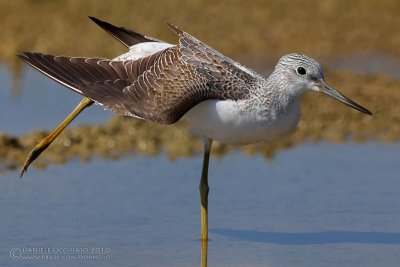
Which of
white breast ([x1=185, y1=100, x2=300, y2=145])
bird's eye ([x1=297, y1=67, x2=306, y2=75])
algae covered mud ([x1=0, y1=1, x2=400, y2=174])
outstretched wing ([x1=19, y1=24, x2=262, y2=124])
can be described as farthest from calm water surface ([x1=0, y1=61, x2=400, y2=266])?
bird's eye ([x1=297, y1=67, x2=306, y2=75])

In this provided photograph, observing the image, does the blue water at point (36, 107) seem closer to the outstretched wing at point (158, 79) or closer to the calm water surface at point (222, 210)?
the calm water surface at point (222, 210)

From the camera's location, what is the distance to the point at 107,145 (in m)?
12.1

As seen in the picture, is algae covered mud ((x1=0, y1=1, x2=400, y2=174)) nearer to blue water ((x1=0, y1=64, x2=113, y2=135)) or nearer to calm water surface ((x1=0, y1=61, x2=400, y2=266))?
blue water ((x1=0, y1=64, x2=113, y2=135))

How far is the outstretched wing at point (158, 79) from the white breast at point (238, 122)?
4.4 inches

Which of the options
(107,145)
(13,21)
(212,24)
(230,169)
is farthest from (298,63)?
(13,21)

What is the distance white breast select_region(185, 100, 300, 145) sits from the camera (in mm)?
9102

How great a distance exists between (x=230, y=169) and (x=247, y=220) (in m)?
1.65

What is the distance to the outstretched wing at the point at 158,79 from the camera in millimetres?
9133

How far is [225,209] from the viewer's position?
10.3m

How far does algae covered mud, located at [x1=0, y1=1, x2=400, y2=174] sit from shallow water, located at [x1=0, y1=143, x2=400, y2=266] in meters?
0.43

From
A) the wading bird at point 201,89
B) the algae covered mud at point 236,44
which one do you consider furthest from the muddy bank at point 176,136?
the wading bird at point 201,89

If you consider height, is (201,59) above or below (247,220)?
above

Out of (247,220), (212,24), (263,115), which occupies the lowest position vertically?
(247,220)

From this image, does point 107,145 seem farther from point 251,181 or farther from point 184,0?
point 184,0
